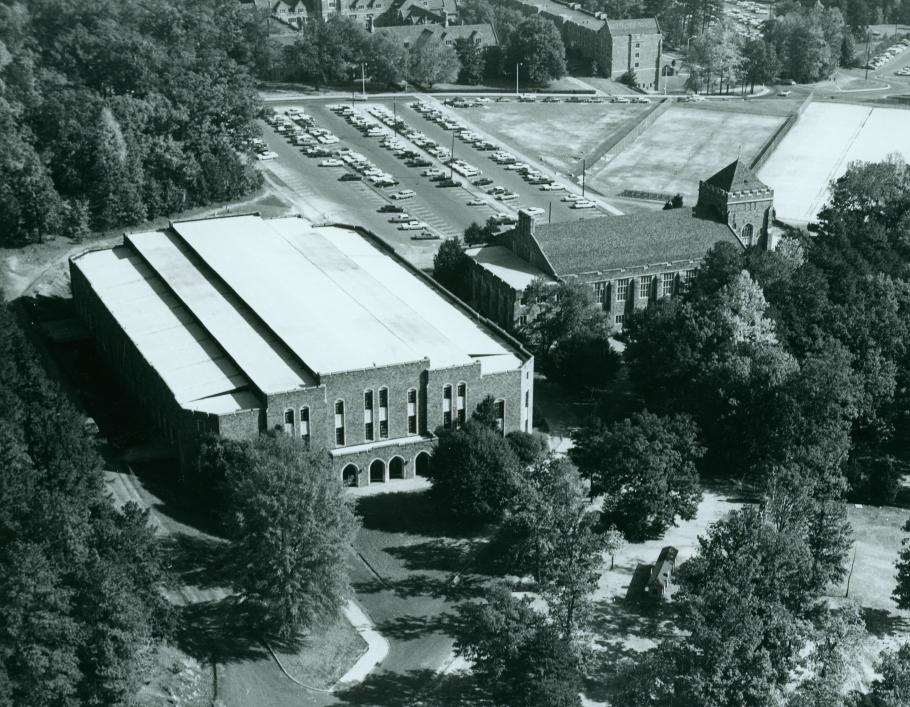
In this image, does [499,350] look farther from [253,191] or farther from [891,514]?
[253,191]

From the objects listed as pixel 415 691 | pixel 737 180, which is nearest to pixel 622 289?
pixel 737 180

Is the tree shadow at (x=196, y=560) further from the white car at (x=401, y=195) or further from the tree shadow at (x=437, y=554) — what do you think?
the white car at (x=401, y=195)

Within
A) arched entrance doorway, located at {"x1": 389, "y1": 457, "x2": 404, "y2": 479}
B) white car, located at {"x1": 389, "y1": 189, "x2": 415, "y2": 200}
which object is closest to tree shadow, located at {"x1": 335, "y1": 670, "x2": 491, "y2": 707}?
arched entrance doorway, located at {"x1": 389, "y1": 457, "x2": 404, "y2": 479}

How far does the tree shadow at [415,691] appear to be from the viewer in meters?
92.4

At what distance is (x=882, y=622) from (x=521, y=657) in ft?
108

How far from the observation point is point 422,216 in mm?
191000

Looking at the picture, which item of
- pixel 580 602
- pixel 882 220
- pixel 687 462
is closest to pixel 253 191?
pixel 882 220

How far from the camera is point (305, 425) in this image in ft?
379

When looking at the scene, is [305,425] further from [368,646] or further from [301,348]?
[368,646]

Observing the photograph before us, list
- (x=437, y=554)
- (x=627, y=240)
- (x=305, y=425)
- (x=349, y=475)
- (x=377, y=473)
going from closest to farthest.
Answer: (x=437, y=554), (x=305, y=425), (x=349, y=475), (x=377, y=473), (x=627, y=240)

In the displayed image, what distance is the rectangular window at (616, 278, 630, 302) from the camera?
492ft

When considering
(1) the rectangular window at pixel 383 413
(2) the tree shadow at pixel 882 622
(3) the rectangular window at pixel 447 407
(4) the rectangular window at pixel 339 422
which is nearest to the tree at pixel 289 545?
(4) the rectangular window at pixel 339 422

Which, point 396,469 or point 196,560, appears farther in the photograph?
point 396,469

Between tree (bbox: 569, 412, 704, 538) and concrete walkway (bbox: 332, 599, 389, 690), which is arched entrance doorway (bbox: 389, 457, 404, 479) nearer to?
tree (bbox: 569, 412, 704, 538)
